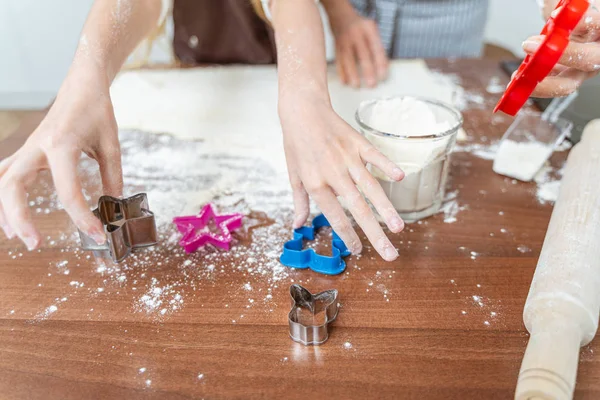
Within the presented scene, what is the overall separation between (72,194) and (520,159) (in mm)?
751

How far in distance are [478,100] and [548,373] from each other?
0.83m

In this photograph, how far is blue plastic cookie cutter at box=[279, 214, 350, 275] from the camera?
0.71m

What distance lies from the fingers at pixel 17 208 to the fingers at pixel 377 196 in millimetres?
423

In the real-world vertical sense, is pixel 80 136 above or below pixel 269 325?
above

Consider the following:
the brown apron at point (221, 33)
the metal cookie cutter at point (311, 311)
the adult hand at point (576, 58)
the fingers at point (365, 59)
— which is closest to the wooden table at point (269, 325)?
the metal cookie cutter at point (311, 311)

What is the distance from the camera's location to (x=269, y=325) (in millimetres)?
626

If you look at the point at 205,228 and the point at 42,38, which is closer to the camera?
the point at 205,228

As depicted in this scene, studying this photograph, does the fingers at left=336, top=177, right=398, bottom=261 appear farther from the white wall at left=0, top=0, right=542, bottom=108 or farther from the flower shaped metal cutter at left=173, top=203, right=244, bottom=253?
the white wall at left=0, top=0, right=542, bottom=108

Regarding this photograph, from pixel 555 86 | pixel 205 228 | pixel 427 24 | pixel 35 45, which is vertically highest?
pixel 555 86

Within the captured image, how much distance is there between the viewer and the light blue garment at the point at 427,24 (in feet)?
4.51

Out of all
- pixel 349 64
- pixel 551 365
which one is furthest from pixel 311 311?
pixel 349 64

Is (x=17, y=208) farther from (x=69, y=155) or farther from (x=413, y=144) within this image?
(x=413, y=144)

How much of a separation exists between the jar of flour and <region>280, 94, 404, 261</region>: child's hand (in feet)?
0.23

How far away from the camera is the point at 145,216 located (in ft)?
2.41
